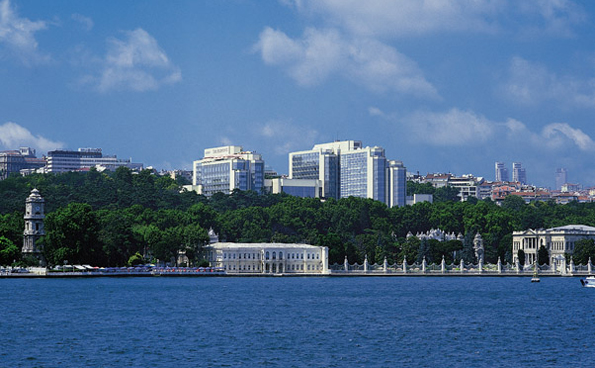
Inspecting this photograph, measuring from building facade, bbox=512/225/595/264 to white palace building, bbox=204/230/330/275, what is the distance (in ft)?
87.6

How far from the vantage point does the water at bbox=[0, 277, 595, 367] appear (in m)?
48.2

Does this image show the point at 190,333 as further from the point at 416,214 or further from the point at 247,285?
the point at 416,214

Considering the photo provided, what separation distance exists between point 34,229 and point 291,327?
2360 inches

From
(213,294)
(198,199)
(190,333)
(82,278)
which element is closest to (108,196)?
(198,199)

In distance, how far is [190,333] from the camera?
187 ft

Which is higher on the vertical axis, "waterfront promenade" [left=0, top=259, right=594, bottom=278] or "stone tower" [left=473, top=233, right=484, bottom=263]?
"stone tower" [left=473, top=233, right=484, bottom=263]

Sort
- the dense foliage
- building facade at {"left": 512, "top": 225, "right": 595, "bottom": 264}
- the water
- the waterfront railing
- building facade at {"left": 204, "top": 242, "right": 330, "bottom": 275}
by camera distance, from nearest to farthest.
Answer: the water < the dense foliage < the waterfront railing < building facade at {"left": 204, "top": 242, "right": 330, "bottom": 275} < building facade at {"left": 512, "top": 225, "right": 595, "bottom": 264}

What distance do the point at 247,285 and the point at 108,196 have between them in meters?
51.5

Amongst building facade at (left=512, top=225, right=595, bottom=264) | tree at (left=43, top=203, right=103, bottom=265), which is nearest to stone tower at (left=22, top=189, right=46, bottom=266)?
tree at (left=43, top=203, right=103, bottom=265)

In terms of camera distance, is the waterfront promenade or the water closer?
the water

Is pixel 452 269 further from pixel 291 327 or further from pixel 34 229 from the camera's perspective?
pixel 291 327

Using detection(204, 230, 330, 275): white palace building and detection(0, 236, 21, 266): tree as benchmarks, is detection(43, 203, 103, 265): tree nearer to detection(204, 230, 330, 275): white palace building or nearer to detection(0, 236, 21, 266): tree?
detection(0, 236, 21, 266): tree

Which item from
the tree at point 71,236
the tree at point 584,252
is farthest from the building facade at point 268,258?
the tree at point 584,252

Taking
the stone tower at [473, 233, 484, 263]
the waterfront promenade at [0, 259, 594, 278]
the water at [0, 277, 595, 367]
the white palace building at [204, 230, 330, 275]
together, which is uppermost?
the stone tower at [473, 233, 484, 263]
